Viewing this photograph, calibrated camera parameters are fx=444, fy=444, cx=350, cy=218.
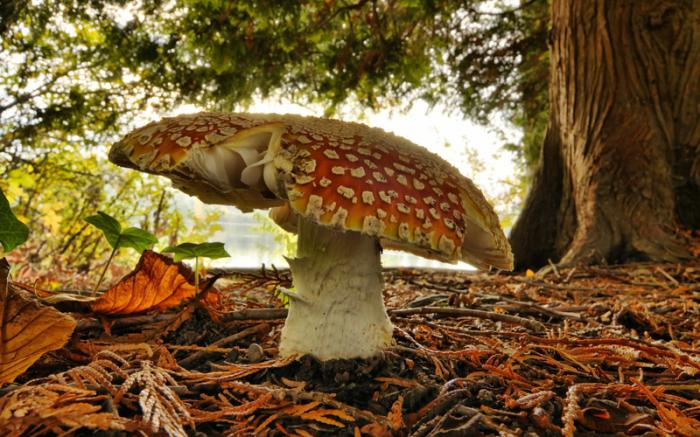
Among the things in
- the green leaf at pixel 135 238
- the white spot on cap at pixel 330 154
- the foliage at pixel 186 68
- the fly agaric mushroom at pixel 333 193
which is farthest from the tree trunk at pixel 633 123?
the green leaf at pixel 135 238

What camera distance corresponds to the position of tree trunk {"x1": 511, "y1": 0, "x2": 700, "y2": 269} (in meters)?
3.49

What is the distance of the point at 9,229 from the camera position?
1.11 m

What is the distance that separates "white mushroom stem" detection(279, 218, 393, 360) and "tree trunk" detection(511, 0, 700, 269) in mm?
2747

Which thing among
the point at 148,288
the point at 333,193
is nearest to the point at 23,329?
the point at 148,288

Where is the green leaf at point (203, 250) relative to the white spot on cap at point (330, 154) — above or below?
below

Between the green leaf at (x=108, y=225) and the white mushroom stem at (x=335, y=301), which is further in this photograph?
the green leaf at (x=108, y=225)

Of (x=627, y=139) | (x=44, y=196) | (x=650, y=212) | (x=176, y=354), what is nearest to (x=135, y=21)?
(x=44, y=196)

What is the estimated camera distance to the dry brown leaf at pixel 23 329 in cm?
87

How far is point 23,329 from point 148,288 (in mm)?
479

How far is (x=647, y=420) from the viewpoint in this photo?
3.23 ft

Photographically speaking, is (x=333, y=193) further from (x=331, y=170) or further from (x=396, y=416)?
(x=396, y=416)

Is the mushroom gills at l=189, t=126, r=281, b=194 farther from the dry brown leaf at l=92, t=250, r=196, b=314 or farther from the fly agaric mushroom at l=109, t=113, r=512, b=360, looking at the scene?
the dry brown leaf at l=92, t=250, r=196, b=314

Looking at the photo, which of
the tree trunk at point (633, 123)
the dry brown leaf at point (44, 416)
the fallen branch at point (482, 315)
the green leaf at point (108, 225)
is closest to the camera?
the dry brown leaf at point (44, 416)

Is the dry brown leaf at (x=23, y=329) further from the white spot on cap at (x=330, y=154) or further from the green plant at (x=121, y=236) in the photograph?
the white spot on cap at (x=330, y=154)
